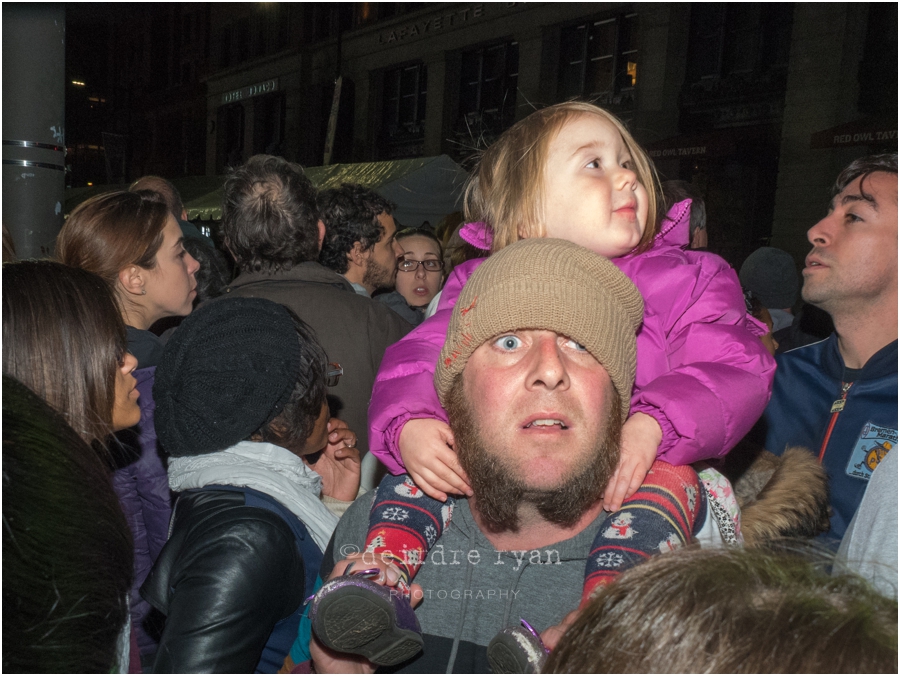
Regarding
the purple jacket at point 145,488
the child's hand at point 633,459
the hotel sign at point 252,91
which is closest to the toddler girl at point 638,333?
the child's hand at point 633,459

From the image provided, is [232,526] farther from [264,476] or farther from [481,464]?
[481,464]

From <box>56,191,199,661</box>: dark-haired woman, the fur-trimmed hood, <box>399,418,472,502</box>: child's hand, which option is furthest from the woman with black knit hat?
the fur-trimmed hood

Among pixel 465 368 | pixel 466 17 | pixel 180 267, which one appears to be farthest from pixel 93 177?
pixel 465 368

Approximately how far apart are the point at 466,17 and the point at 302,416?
59.9ft

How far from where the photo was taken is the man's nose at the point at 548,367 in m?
1.58

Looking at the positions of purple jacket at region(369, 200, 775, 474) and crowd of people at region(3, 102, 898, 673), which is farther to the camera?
purple jacket at region(369, 200, 775, 474)

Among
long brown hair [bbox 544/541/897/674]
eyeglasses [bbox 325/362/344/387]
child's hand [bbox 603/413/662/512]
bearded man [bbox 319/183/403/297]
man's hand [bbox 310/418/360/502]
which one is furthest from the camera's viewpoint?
bearded man [bbox 319/183/403/297]

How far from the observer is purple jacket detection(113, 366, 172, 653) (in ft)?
9.04

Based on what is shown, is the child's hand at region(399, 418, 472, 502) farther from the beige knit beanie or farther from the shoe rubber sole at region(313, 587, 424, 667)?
the shoe rubber sole at region(313, 587, 424, 667)

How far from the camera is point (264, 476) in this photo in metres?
2.06

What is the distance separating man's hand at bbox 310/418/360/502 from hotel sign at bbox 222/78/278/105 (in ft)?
80.8

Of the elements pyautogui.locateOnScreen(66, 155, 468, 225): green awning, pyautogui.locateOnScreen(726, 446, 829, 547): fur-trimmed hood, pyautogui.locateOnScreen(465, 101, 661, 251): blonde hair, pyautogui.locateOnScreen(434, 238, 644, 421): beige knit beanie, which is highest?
pyautogui.locateOnScreen(66, 155, 468, 225): green awning

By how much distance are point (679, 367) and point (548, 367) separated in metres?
0.47

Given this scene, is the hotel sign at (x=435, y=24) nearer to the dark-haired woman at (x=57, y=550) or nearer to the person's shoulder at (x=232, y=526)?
the person's shoulder at (x=232, y=526)
